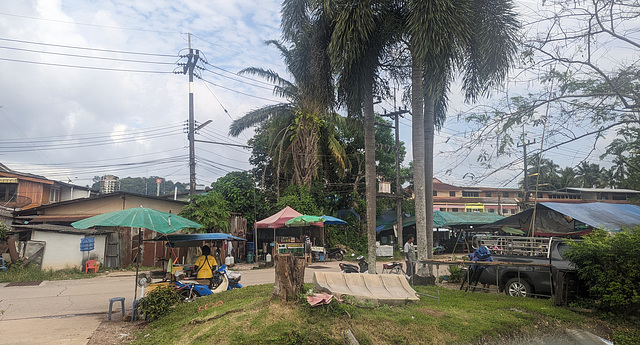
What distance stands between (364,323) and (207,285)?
5.97 metres

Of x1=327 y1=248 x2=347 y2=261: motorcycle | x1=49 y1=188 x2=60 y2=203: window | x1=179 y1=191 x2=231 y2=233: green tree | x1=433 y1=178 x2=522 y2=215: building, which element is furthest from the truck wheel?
x1=433 y1=178 x2=522 y2=215: building

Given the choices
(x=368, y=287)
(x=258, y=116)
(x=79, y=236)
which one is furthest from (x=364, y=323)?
(x=258, y=116)

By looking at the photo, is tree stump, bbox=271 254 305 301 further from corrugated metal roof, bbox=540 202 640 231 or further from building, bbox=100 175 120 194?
building, bbox=100 175 120 194

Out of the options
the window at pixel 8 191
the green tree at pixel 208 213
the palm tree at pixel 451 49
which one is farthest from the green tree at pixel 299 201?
the window at pixel 8 191

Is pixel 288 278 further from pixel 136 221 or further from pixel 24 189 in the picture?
pixel 24 189

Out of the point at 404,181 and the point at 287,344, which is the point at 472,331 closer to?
the point at 287,344

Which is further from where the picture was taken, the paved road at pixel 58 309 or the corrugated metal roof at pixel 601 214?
the corrugated metal roof at pixel 601 214

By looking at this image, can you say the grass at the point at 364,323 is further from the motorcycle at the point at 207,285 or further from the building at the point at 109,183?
the building at the point at 109,183

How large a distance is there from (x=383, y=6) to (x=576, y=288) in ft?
29.1

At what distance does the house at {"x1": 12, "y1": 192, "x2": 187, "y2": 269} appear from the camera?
18969 millimetres

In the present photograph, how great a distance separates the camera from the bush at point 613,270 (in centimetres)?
846

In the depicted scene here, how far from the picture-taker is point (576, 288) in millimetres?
9586

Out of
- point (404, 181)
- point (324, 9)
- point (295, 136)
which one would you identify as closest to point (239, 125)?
point (295, 136)

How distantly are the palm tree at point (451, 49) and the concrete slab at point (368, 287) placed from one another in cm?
353
